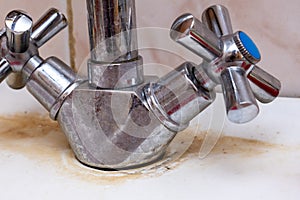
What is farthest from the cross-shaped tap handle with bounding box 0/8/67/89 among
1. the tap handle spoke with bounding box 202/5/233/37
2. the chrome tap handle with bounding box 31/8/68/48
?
the tap handle spoke with bounding box 202/5/233/37

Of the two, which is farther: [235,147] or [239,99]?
[235,147]

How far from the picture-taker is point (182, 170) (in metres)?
0.42

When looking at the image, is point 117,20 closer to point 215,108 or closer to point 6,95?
point 215,108

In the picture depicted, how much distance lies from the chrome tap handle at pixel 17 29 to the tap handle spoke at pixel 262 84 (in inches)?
7.3

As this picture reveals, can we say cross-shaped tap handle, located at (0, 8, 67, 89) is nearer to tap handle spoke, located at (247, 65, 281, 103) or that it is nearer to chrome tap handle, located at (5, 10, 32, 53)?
chrome tap handle, located at (5, 10, 32, 53)

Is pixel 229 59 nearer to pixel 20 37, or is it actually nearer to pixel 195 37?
pixel 195 37

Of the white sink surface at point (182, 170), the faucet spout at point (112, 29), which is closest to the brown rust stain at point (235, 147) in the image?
the white sink surface at point (182, 170)

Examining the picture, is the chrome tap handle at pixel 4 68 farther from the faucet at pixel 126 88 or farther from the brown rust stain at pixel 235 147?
the brown rust stain at pixel 235 147

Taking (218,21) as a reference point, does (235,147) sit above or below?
below

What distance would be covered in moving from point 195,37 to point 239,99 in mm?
53

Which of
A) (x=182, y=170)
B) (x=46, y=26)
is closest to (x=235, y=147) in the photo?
(x=182, y=170)

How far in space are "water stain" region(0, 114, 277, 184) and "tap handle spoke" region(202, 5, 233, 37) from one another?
0.11 meters

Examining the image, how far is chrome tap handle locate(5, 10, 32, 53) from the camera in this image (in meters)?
0.42

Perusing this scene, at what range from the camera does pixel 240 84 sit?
36 centimetres
